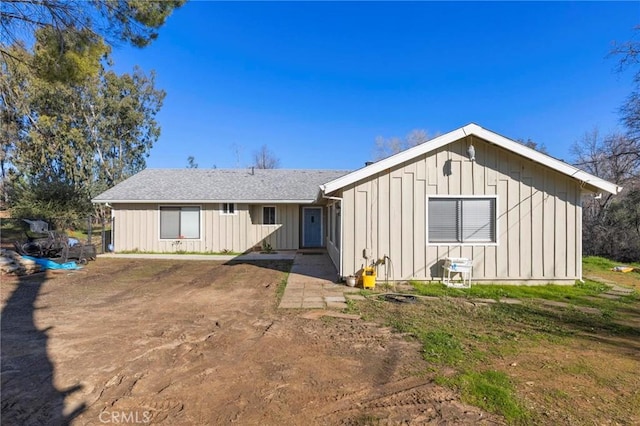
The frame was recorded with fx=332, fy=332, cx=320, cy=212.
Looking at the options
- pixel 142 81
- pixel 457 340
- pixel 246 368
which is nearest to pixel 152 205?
pixel 246 368

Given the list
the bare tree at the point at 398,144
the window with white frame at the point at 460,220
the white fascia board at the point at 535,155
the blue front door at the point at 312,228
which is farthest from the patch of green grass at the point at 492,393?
the bare tree at the point at 398,144

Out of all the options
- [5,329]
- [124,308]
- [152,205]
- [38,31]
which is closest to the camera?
[5,329]

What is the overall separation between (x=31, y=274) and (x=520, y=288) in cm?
1277

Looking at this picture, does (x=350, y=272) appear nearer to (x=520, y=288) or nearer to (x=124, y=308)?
(x=520, y=288)

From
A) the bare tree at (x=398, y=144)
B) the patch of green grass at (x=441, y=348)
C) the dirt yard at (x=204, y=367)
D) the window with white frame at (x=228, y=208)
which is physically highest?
the bare tree at (x=398, y=144)

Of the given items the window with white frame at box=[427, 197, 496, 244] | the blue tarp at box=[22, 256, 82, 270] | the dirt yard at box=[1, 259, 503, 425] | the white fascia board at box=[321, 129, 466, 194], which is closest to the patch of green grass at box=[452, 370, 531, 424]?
the dirt yard at box=[1, 259, 503, 425]

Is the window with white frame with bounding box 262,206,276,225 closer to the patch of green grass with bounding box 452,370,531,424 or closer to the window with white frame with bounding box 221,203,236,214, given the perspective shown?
the window with white frame with bounding box 221,203,236,214

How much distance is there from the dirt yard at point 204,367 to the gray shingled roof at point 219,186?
819 cm

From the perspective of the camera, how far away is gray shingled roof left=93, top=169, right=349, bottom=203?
47.7 ft

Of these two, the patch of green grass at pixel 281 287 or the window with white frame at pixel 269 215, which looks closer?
the patch of green grass at pixel 281 287

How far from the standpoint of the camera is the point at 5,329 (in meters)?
4.96

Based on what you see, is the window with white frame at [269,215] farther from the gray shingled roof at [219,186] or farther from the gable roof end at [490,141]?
the gable roof end at [490,141]

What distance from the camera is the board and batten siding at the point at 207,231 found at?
14602mm

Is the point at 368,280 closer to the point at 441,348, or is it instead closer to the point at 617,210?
the point at 441,348
